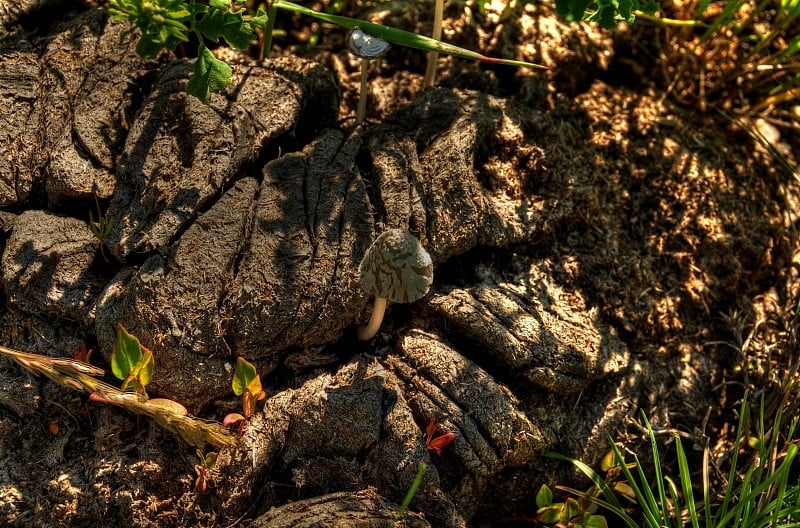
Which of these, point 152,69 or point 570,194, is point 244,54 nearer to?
point 152,69

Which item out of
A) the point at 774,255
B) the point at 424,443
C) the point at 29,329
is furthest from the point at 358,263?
the point at 774,255

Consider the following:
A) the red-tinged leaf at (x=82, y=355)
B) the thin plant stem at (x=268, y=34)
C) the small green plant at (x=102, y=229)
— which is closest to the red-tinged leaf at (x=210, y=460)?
the red-tinged leaf at (x=82, y=355)

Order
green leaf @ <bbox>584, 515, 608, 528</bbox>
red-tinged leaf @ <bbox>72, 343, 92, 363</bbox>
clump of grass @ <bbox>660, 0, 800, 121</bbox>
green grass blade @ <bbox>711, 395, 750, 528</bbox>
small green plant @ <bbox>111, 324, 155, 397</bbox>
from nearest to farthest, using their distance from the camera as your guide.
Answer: small green plant @ <bbox>111, 324, 155, 397</bbox> < green grass blade @ <bbox>711, 395, 750, 528</bbox> < red-tinged leaf @ <bbox>72, 343, 92, 363</bbox> < green leaf @ <bbox>584, 515, 608, 528</bbox> < clump of grass @ <bbox>660, 0, 800, 121</bbox>

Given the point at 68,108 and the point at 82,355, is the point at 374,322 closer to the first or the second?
the point at 82,355

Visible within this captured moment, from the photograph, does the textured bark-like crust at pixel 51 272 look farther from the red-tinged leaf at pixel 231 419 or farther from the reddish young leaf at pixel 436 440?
the reddish young leaf at pixel 436 440

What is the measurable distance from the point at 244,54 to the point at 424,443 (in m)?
2.41

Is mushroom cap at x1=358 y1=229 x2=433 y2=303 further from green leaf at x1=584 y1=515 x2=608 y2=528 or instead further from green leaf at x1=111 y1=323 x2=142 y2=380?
green leaf at x1=584 y1=515 x2=608 y2=528

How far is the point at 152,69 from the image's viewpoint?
149 inches

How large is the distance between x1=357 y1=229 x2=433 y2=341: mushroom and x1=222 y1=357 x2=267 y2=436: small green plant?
2.05ft

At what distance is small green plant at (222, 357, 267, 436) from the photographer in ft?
10.2

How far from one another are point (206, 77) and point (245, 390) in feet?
4.70

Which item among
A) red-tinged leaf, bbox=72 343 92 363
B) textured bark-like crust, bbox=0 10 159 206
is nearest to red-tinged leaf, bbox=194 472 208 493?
red-tinged leaf, bbox=72 343 92 363

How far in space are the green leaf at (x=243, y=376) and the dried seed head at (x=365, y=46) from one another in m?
1.60

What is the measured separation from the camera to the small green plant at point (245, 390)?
122 inches
